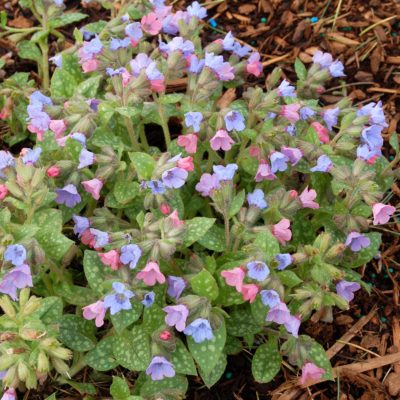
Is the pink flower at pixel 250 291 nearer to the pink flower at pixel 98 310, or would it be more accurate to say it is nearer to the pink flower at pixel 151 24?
the pink flower at pixel 98 310

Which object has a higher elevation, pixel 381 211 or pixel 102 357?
pixel 381 211

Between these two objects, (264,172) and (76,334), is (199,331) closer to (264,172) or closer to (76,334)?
(76,334)

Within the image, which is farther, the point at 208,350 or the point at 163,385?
the point at 163,385

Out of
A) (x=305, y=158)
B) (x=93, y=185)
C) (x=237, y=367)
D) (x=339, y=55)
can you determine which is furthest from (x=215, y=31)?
(x=237, y=367)

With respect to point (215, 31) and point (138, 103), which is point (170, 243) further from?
point (215, 31)

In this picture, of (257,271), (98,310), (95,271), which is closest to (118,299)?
(98,310)

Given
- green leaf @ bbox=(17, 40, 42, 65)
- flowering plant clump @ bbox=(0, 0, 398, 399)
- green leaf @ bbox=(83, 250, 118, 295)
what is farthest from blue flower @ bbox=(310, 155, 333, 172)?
green leaf @ bbox=(17, 40, 42, 65)

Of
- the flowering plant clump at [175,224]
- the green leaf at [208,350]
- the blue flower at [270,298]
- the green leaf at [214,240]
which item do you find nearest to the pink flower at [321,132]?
the flowering plant clump at [175,224]

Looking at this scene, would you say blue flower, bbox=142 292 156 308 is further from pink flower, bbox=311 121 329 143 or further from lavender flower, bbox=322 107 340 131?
lavender flower, bbox=322 107 340 131
